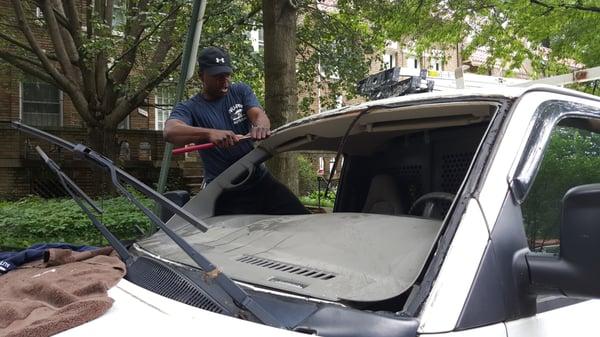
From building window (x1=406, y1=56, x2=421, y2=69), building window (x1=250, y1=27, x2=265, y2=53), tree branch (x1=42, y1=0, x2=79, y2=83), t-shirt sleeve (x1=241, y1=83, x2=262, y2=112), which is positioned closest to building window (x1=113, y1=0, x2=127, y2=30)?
tree branch (x1=42, y1=0, x2=79, y2=83)

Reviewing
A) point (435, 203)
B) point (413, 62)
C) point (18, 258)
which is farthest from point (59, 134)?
point (413, 62)

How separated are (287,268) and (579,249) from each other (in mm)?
957

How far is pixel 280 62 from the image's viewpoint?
586cm

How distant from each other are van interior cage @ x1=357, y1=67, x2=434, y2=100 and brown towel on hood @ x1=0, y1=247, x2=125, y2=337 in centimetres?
345

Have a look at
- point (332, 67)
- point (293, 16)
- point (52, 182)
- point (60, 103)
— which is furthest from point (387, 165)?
point (60, 103)

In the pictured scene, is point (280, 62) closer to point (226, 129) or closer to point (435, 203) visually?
point (226, 129)

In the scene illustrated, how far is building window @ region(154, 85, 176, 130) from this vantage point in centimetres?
1302

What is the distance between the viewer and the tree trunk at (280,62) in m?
5.77

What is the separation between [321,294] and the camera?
1659 millimetres

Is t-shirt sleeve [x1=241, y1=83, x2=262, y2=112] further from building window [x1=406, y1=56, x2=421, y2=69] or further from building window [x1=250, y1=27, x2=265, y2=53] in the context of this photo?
building window [x1=406, y1=56, x2=421, y2=69]

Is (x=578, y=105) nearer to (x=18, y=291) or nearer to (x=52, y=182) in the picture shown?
(x=18, y=291)

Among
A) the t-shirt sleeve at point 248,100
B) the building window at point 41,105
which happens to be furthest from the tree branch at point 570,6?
the building window at point 41,105

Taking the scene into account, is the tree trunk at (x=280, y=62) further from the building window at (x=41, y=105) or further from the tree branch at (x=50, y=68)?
the building window at (x=41, y=105)

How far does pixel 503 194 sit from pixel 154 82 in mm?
10469
